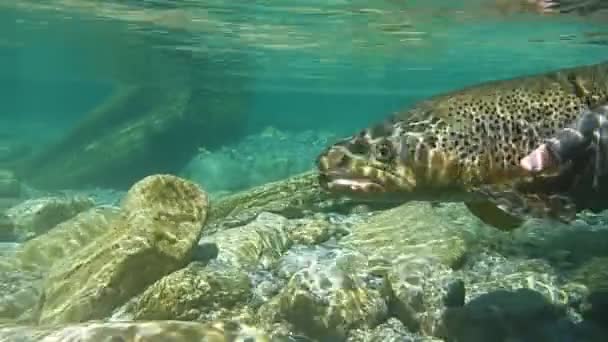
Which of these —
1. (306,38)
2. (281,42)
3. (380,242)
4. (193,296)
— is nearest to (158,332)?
(193,296)

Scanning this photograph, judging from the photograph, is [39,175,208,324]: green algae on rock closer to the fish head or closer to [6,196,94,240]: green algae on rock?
the fish head

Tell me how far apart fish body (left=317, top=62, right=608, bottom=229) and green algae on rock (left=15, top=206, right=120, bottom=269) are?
18.2 feet

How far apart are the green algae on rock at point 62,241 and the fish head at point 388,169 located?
17.9ft

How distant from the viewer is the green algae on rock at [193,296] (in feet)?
20.4

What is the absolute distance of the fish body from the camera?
4621 mm

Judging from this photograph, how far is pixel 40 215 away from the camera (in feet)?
45.8

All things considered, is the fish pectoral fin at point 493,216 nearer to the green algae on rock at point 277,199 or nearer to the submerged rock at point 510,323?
the submerged rock at point 510,323

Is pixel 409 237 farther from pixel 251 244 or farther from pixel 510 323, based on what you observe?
pixel 510 323

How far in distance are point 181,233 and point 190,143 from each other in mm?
23285

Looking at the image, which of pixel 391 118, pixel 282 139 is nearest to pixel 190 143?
pixel 282 139

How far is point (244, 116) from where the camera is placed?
3447cm

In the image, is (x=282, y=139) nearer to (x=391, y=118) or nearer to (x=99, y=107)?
(x=99, y=107)

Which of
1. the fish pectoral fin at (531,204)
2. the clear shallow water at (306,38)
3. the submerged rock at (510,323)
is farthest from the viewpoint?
the clear shallow water at (306,38)

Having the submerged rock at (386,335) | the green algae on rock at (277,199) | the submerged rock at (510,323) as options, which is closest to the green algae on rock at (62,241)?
the green algae on rock at (277,199)
